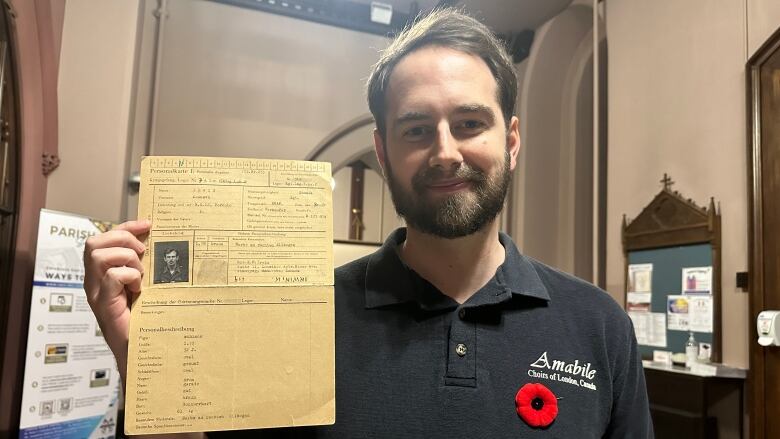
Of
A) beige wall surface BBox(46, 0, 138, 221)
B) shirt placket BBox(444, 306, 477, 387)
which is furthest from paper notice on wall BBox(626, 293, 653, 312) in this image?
beige wall surface BBox(46, 0, 138, 221)

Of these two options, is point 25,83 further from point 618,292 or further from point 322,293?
point 618,292

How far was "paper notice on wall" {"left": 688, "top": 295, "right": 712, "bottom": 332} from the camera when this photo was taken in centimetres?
263

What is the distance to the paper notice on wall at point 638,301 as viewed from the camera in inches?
121

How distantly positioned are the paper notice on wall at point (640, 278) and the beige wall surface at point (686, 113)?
0.13 metres

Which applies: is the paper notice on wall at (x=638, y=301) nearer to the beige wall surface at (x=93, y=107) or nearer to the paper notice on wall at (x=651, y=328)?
the paper notice on wall at (x=651, y=328)

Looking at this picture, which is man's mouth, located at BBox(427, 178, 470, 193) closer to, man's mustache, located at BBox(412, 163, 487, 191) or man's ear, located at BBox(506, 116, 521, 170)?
man's mustache, located at BBox(412, 163, 487, 191)

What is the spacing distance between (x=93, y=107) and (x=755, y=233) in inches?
134

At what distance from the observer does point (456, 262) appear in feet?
3.43

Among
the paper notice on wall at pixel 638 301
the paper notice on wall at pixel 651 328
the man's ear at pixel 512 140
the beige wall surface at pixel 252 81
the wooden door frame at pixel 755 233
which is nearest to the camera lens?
the man's ear at pixel 512 140

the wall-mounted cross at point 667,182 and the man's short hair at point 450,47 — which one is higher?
the wall-mounted cross at point 667,182

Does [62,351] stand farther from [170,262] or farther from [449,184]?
[449,184]

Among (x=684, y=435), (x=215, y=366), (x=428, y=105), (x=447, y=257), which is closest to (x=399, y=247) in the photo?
(x=447, y=257)

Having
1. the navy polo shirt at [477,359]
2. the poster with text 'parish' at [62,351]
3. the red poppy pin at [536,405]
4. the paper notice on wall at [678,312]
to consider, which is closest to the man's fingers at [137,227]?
the navy polo shirt at [477,359]

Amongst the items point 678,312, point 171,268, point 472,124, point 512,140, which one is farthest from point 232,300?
point 678,312
